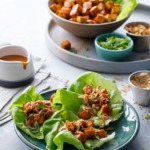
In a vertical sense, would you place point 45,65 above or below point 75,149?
below

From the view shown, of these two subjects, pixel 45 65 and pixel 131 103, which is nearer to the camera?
pixel 131 103

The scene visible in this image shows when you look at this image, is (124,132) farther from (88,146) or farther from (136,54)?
(136,54)

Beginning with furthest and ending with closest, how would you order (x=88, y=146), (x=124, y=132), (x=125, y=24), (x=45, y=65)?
(x=125, y=24) < (x=45, y=65) < (x=124, y=132) < (x=88, y=146)

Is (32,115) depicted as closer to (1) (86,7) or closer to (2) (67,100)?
(2) (67,100)

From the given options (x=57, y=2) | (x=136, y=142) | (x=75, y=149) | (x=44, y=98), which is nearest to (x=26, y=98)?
(x=44, y=98)

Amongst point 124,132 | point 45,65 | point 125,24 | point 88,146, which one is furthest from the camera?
point 125,24

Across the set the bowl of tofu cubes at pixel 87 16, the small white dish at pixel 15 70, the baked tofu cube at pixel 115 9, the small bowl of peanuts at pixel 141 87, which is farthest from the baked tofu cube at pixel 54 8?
the small bowl of peanuts at pixel 141 87

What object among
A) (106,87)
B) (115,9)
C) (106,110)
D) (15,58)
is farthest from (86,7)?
(106,110)
